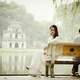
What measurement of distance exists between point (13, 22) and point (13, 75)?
24.4 inches

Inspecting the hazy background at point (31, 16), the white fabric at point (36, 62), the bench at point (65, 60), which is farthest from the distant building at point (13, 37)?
the bench at point (65, 60)

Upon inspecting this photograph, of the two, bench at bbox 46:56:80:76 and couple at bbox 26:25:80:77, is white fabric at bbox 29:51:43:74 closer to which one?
couple at bbox 26:25:80:77

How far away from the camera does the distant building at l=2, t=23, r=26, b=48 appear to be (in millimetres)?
3699

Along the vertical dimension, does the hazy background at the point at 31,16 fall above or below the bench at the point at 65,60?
above

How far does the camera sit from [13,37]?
3.71m

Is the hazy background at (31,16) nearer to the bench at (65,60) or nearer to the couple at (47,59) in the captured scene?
the couple at (47,59)

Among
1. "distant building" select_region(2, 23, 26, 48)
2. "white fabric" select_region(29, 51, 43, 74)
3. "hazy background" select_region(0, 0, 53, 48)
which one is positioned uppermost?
"hazy background" select_region(0, 0, 53, 48)

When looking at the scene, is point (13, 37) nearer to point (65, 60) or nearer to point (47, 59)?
point (47, 59)

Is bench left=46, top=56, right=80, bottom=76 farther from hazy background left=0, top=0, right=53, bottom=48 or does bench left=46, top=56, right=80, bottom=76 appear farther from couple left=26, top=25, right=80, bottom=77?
hazy background left=0, top=0, right=53, bottom=48

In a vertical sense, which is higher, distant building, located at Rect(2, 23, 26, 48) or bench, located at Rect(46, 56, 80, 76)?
distant building, located at Rect(2, 23, 26, 48)

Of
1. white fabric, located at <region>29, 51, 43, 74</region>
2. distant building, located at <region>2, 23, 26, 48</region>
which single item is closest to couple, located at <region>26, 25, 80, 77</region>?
white fabric, located at <region>29, 51, 43, 74</region>

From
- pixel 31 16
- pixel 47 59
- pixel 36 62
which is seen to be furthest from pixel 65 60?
pixel 31 16

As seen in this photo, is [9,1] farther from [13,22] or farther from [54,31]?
[54,31]

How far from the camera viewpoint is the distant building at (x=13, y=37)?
3.70 meters
